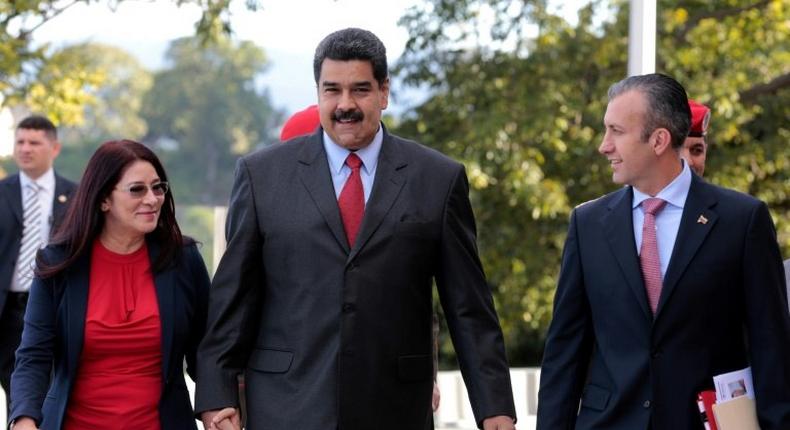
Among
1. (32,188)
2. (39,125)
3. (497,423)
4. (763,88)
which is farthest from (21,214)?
(763,88)

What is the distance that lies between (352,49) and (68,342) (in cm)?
146

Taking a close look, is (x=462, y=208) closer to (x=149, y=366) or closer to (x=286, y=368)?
(x=286, y=368)

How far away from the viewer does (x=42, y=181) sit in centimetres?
948

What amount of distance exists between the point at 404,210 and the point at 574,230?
1.83 ft

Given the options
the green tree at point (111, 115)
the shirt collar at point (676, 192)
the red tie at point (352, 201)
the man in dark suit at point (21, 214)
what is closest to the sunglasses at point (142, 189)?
the red tie at point (352, 201)

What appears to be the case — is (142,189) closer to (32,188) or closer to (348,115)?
(348,115)

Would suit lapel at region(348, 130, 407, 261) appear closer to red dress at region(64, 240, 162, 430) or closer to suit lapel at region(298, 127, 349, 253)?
suit lapel at region(298, 127, 349, 253)

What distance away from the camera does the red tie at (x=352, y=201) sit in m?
5.02

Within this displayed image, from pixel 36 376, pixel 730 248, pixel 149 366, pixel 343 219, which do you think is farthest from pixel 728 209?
pixel 36 376

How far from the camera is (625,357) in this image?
480cm

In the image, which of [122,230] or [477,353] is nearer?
[477,353]

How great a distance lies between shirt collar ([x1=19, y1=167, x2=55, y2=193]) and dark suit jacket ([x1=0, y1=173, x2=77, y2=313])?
3 centimetres

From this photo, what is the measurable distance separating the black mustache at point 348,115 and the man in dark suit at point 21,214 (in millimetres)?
4344

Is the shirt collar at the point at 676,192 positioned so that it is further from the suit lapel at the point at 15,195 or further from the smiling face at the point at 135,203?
the suit lapel at the point at 15,195
